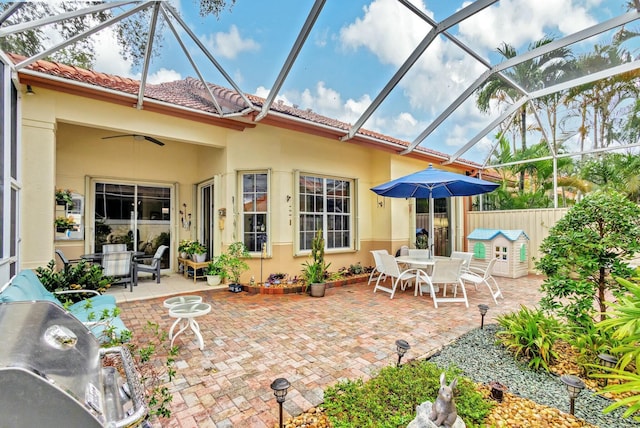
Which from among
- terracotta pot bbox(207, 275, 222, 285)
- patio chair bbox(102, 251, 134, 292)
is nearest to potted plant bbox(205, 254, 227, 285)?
terracotta pot bbox(207, 275, 222, 285)

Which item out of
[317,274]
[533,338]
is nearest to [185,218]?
[317,274]

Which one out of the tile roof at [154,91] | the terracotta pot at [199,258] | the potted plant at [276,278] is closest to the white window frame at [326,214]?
the potted plant at [276,278]

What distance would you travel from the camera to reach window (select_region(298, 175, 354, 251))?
301 inches

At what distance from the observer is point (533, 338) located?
10.9 feet

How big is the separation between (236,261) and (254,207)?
56.1 inches

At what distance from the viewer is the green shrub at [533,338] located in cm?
314

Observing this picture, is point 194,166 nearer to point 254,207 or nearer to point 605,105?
point 254,207

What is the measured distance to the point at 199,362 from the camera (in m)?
3.27

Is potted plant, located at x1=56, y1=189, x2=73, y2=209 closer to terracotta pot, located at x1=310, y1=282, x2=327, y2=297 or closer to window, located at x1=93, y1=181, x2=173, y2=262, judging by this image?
window, located at x1=93, y1=181, x2=173, y2=262

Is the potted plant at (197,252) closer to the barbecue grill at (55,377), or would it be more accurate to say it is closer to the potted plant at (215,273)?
the potted plant at (215,273)

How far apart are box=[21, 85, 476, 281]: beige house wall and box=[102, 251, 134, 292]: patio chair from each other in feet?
3.65

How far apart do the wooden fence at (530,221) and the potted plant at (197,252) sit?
9.18 metres

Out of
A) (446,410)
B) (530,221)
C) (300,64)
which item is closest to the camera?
(446,410)

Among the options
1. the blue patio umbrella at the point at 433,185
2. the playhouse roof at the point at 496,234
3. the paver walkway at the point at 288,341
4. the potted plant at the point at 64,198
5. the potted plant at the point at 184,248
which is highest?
the blue patio umbrella at the point at 433,185
